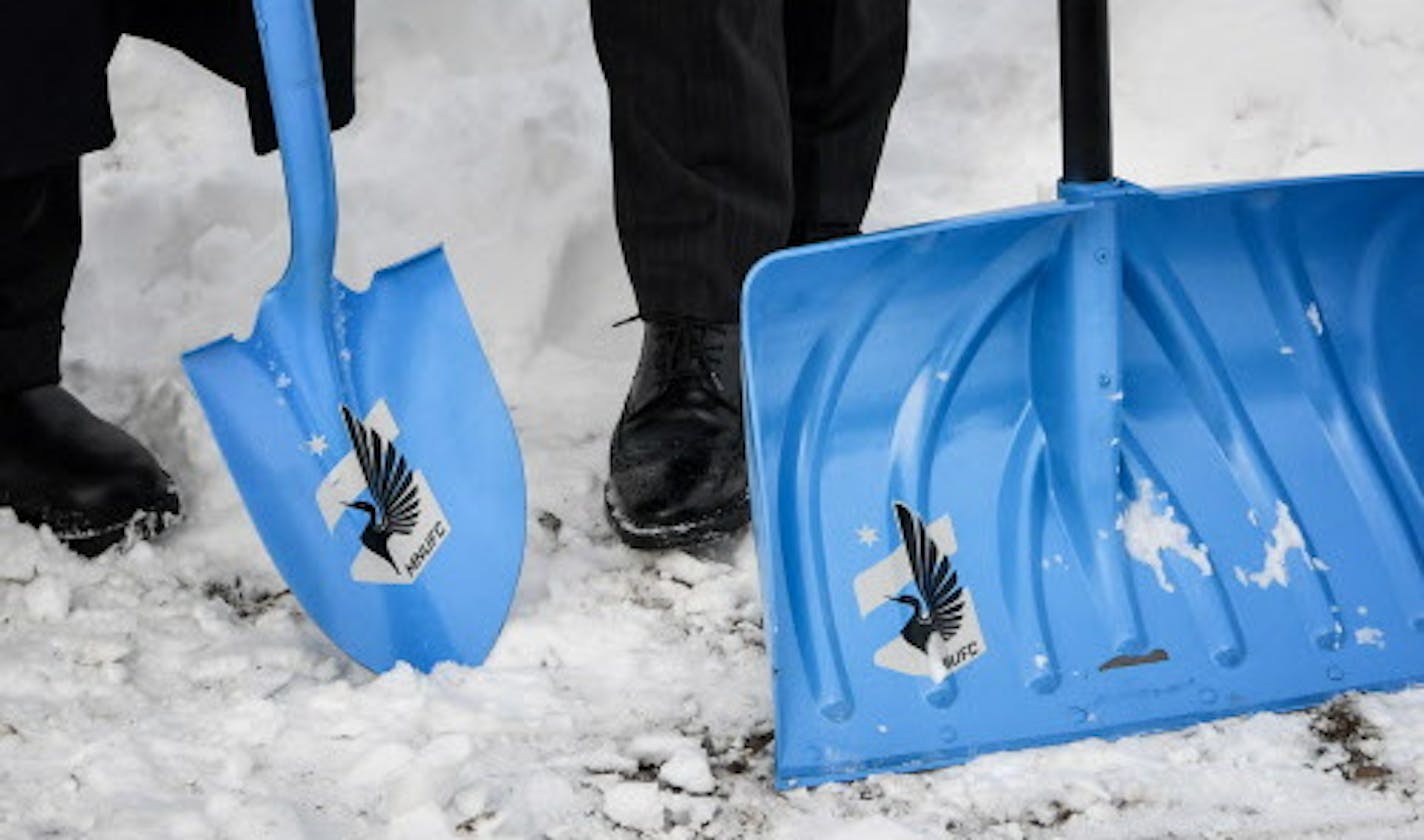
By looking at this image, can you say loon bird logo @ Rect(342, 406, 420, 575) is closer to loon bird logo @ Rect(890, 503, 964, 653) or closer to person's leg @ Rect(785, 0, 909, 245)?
loon bird logo @ Rect(890, 503, 964, 653)

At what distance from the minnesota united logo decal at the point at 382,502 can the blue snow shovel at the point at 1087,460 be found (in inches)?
13.2

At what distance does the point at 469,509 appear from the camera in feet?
5.91

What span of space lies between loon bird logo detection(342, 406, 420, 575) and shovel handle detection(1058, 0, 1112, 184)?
1.94 feet

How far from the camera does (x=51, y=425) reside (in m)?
2.04

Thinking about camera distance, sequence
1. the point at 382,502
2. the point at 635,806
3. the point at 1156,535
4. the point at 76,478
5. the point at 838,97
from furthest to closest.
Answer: the point at 838,97 → the point at 76,478 → the point at 382,502 → the point at 1156,535 → the point at 635,806

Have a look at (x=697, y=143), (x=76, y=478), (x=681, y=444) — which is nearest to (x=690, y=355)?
(x=681, y=444)

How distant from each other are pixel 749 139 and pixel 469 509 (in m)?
0.42

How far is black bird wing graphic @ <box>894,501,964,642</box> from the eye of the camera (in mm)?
1616

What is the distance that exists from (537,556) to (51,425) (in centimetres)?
48

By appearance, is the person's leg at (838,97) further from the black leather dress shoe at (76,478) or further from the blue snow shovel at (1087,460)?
the black leather dress shoe at (76,478)

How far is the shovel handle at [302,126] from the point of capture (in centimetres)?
167

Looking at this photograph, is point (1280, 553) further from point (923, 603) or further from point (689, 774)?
point (689, 774)

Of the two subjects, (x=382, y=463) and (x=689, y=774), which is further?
(x=382, y=463)

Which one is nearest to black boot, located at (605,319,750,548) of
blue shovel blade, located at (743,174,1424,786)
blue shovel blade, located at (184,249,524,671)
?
blue shovel blade, located at (184,249,524,671)
